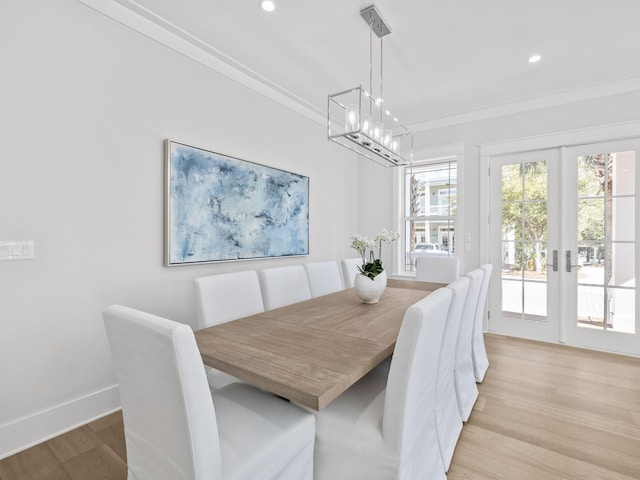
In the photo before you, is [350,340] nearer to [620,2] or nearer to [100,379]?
[100,379]

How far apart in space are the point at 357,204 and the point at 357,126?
2.88 metres

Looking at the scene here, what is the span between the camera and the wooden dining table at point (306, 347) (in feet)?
3.49

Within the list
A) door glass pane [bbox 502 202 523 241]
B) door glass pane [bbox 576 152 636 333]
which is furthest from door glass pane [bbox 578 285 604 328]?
door glass pane [bbox 502 202 523 241]

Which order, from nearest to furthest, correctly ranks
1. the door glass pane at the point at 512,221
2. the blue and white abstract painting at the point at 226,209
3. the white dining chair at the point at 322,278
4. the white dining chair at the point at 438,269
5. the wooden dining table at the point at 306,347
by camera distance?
the wooden dining table at the point at 306,347 < the blue and white abstract painting at the point at 226,209 < the white dining chair at the point at 322,278 < the white dining chair at the point at 438,269 < the door glass pane at the point at 512,221

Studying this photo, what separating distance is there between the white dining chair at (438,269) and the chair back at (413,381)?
7.40ft

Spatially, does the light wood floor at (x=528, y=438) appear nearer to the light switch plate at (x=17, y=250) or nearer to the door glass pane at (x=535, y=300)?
the door glass pane at (x=535, y=300)

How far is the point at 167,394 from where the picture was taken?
3.02ft

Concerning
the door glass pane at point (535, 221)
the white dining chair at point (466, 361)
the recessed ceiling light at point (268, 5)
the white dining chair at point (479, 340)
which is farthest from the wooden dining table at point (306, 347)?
the door glass pane at point (535, 221)

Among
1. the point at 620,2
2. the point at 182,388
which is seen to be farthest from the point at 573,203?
the point at 182,388

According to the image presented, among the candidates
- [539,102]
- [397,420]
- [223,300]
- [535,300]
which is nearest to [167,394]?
[397,420]

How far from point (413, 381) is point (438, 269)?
2563 millimetres

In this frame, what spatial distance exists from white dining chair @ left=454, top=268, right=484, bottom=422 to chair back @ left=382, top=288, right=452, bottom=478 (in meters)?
0.71

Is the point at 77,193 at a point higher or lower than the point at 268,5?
lower

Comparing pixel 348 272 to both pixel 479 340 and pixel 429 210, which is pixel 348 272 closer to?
pixel 479 340
